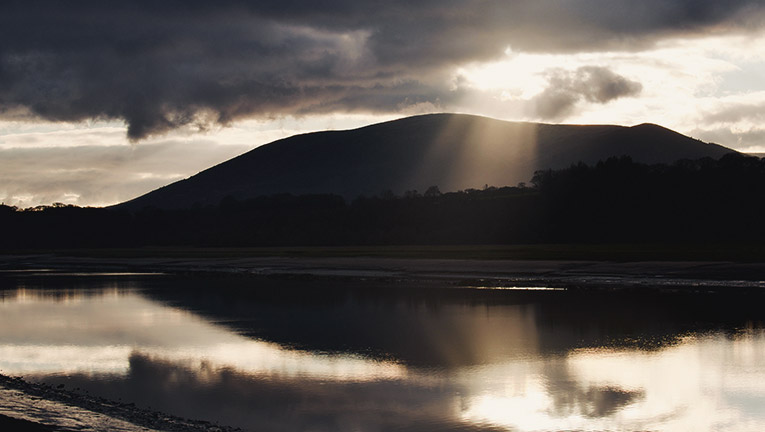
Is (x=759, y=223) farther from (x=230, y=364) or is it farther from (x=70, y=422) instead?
(x=70, y=422)

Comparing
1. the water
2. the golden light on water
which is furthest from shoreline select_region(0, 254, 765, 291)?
the golden light on water

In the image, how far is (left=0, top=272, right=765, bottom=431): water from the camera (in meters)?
15.0

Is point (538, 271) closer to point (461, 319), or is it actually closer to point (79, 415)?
point (461, 319)

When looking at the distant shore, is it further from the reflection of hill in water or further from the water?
the water

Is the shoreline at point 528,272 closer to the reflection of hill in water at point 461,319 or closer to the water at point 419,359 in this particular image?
the reflection of hill in water at point 461,319

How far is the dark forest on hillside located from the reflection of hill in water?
59.8 metres

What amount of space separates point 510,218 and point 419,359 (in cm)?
9523

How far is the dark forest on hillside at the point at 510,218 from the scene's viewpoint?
304 feet

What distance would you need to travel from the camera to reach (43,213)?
Answer: 188625mm

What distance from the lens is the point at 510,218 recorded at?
375 feet

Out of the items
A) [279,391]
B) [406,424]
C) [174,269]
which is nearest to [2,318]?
[279,391]

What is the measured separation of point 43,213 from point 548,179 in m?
131

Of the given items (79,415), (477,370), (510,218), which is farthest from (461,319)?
(510,218)

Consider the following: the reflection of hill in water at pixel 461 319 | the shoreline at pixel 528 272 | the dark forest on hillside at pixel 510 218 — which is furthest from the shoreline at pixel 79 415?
the dark forest on hillside at pixel 510 218
